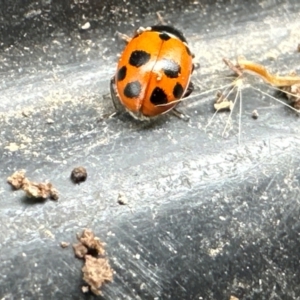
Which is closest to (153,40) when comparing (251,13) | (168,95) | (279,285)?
(168,95)

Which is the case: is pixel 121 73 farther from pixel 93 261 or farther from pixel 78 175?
pixel 93 261

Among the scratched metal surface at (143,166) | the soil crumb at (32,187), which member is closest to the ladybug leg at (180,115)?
the scratched metal surface at (143,166)

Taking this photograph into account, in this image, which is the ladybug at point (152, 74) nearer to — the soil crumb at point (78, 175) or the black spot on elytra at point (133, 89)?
the black spot on elytra at point (133, 89)

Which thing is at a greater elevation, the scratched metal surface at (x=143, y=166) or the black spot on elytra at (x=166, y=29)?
the black spot on elytra at (x=166, y=29)

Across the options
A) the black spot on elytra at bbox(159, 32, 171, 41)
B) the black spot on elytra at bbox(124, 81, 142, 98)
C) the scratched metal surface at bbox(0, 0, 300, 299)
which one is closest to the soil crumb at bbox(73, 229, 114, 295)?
the scratched metal surface at bbox(0, 0, 300, 299)

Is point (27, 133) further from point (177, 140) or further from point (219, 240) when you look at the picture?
point (219, 240)

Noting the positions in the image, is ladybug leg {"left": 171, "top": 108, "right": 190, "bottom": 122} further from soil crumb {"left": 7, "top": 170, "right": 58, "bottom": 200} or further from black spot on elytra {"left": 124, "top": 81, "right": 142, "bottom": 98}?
soil crumb {"left": 7, "top": 170, "right": 58, "bottom": 200}
